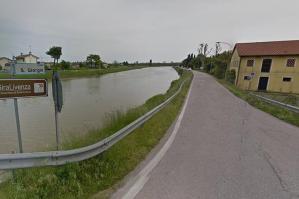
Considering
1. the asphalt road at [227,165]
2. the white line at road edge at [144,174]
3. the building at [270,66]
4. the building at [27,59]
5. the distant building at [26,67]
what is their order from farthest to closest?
the building at [270,66], the building at [27,59], the distant building at [26,67], the asphalt road at [227,165], the white line at road edge at [144,174]

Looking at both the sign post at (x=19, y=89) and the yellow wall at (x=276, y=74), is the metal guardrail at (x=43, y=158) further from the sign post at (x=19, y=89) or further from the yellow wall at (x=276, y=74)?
the yellow wall at (x=276, y=74)

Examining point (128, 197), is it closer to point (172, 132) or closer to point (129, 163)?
point (129, 163)

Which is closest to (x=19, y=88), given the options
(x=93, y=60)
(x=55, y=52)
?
(x=55, y=52)

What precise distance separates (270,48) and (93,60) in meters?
71.4

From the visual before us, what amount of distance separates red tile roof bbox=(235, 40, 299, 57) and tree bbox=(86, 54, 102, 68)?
65.0 meters

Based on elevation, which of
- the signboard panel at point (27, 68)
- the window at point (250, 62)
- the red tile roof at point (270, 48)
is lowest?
the signboard panel at point (27, 68)

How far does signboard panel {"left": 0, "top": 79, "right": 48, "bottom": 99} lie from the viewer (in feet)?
11.1

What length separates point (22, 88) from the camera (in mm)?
3561

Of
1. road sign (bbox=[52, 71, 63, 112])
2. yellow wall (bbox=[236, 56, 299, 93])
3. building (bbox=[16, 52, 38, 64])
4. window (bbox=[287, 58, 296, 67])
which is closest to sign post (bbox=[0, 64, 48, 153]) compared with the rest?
road sign (bbox=[52, 71, 63, 112])

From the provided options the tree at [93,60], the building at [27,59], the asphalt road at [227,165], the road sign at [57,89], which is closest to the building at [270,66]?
the asphalt road at [227,165]

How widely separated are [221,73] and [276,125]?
124 ft

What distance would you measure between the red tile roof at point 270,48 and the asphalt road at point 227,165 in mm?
26284

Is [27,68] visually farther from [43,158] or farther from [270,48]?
[270,48]

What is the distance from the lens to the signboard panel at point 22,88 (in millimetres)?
3369
